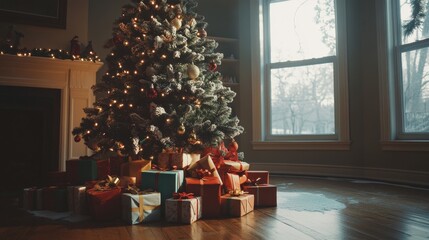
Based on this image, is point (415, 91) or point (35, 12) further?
point (35, 12)

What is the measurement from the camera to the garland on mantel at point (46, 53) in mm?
3617

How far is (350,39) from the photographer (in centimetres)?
436

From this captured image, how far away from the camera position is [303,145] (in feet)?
15.0

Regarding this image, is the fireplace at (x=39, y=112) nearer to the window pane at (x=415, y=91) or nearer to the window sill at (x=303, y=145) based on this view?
the window sill at (x=303, y=145)

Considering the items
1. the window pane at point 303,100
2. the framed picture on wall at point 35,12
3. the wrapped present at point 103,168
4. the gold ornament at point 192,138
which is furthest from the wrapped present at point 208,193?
the framed picture on wall at point 35,12

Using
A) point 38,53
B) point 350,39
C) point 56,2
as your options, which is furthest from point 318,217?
point 56,2

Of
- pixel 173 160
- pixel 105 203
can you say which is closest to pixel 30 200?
pixel 105 203

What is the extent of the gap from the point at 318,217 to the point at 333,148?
2.33 meters

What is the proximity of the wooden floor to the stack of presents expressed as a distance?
0.10 m

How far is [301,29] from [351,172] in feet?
6.70

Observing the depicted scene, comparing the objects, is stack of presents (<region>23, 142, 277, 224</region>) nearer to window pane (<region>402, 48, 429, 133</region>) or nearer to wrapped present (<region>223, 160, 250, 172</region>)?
wrapped present (<region>223, 160, 250, 172</region>)

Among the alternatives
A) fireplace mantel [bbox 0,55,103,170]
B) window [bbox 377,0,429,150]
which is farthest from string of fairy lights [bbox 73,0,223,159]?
window [bbox 377,0,429,150]

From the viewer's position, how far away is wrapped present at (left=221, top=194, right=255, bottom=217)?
7.58 feet

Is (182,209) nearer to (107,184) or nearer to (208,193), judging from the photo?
(208,193)
